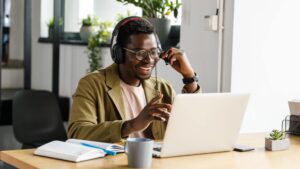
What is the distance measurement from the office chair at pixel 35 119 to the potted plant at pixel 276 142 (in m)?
2.17

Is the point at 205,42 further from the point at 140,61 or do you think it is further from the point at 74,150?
the point at 74,150

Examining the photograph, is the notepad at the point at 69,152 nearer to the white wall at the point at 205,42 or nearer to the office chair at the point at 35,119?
the white wall at the point at 205,42

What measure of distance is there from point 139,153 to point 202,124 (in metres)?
0.32

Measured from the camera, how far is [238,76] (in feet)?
10.3

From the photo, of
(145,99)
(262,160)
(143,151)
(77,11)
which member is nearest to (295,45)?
(145,99)

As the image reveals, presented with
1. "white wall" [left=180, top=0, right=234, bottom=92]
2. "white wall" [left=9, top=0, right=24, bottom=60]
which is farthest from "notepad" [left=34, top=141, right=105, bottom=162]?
"white wall" [left=9, top=0, right=24, bottom=60]

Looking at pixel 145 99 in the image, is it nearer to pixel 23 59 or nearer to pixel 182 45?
pixel 182 45

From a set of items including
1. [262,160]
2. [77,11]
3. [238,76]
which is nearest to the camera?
[262,160]

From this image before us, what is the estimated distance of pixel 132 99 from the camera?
8.14ft

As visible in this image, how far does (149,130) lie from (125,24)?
1.54 feet

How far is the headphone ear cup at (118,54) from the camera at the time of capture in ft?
7.88

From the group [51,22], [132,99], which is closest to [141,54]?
[132,99]

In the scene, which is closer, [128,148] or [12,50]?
[128,148]

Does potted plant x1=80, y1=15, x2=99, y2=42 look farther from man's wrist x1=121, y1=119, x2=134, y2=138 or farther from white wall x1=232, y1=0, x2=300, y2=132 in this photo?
man's wrist x1=121, y1=119, x2=134, y2=138
